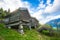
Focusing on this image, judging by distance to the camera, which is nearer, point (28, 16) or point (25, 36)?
point (25, 36)

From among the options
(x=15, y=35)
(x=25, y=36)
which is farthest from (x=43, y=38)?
(x=15, y=35)

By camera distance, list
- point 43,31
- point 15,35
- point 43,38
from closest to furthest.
Answer: point 15,35
point 43,38
point 43,31

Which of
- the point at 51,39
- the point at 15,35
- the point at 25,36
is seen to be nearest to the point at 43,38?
the point at 51,39

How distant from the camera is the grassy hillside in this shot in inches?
500

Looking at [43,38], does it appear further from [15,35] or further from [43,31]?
[15,35]

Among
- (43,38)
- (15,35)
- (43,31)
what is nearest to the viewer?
(15,35)

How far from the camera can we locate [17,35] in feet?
43.1

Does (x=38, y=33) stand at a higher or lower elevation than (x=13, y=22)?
lower

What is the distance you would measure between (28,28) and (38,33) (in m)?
1.00

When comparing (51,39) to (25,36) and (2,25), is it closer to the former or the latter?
(25,36)

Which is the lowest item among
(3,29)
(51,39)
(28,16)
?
(51,39)

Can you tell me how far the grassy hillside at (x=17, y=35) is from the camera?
12.7 meters

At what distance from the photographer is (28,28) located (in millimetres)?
14898

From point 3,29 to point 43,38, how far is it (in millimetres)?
3355
